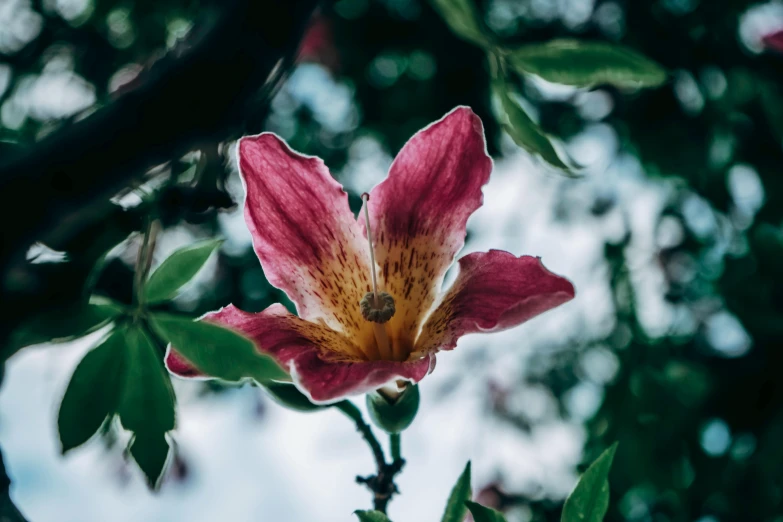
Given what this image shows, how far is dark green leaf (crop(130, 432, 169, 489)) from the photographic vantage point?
56 centimetres

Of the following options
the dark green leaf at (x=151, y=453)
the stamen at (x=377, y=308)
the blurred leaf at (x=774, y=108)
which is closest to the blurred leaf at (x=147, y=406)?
the dark green leaf at (x=151, y=453)

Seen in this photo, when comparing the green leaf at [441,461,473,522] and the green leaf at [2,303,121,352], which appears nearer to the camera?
the green leaf at [2,303,121,352]

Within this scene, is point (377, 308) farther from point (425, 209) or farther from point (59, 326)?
point (59, 326)

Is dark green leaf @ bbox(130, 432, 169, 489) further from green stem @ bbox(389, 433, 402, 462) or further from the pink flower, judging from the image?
green stem @ bbox(389, 433, 402, 462)

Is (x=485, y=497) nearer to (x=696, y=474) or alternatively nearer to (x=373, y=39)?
(x=696, y=474)

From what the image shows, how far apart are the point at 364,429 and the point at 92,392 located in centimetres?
28

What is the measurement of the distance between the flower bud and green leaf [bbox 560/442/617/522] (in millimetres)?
164

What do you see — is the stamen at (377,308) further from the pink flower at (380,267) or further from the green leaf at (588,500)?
the green leaf at (588,500)

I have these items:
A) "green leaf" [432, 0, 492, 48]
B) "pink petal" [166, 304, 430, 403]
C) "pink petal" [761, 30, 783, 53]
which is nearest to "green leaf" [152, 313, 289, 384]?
"pink petal" [166, 304, 430, 403]

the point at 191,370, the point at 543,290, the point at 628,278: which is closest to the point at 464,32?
the point at 543,290

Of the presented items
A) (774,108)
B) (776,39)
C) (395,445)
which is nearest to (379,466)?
(395,445)

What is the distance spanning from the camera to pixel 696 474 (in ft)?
6.15

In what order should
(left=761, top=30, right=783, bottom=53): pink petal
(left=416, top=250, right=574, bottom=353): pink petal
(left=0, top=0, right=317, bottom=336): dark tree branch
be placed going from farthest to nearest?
(left=761, top=30, right=783, bottom=53): pink petal → (left=416, top=250, right=574, bottom=353): pink petal → (left=0, top=0, right=317, bottom=336): dark tree branch

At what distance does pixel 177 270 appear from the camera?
2.22 feet
